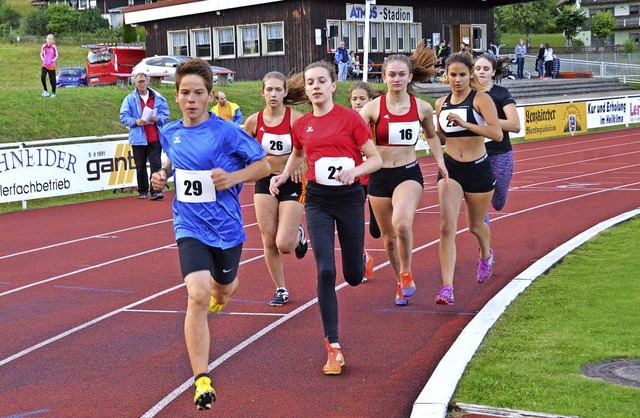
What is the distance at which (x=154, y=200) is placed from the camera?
19.8 m

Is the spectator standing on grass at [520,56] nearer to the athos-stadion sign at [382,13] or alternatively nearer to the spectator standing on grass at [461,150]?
the athos-stadion sign at [382,13]

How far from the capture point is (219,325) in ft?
28.8

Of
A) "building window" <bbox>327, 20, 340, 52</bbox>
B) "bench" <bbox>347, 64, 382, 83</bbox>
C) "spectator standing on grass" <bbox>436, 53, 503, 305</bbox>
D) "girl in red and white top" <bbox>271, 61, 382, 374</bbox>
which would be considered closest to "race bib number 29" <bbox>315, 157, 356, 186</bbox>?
"girl in red and white top" <bbox>271, 61, 382, 374</bbox>

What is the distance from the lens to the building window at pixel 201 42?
4900cm

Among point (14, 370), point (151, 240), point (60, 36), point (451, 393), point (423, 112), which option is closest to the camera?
point (451, 393)

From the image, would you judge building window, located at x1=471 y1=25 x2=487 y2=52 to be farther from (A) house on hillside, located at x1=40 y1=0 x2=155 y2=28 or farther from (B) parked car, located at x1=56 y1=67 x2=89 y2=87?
(A) house on hillside, located at x1=40 y1=0 x2=155 y2=28

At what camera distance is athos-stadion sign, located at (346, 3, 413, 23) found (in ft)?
155

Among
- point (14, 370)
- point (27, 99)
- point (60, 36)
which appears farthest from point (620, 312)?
point (60, 36)

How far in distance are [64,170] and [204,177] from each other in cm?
1441

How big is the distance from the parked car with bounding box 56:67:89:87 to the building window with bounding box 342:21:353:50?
11.9 m

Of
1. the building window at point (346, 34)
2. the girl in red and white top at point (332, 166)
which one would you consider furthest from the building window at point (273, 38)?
the girl in red and white top at point (332, 166)

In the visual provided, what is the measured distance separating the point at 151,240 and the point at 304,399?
27.3 ft

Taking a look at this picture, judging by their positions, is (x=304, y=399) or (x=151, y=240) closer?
(x=304, y=399)

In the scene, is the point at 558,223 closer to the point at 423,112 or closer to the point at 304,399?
the point at 423,112
